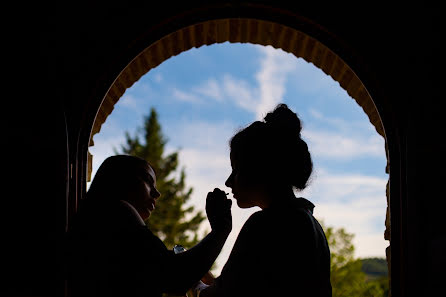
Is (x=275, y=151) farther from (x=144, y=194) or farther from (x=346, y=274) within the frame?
(x=346, y=274)

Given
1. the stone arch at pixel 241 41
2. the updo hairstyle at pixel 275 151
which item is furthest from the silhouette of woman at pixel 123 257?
the stone arch at pixel 241 41

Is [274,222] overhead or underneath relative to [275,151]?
underneath

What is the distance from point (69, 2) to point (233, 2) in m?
0.76

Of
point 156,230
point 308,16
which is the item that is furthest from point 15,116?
point 156,230

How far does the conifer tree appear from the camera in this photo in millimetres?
20562

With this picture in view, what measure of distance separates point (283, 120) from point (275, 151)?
0.12 m

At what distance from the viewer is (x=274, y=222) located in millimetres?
1582

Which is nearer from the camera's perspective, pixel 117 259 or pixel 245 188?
pixel 117 259

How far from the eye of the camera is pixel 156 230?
2050 cm

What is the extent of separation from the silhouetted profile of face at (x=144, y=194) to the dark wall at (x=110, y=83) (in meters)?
0.51

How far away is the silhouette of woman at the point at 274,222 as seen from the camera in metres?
1.51

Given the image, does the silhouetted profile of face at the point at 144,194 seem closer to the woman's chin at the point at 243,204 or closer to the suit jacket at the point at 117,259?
the suit jacket at the point at 117,259

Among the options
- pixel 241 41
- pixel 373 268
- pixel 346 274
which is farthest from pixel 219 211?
pixel 373 268

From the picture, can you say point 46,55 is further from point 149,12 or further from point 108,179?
point 108,179
